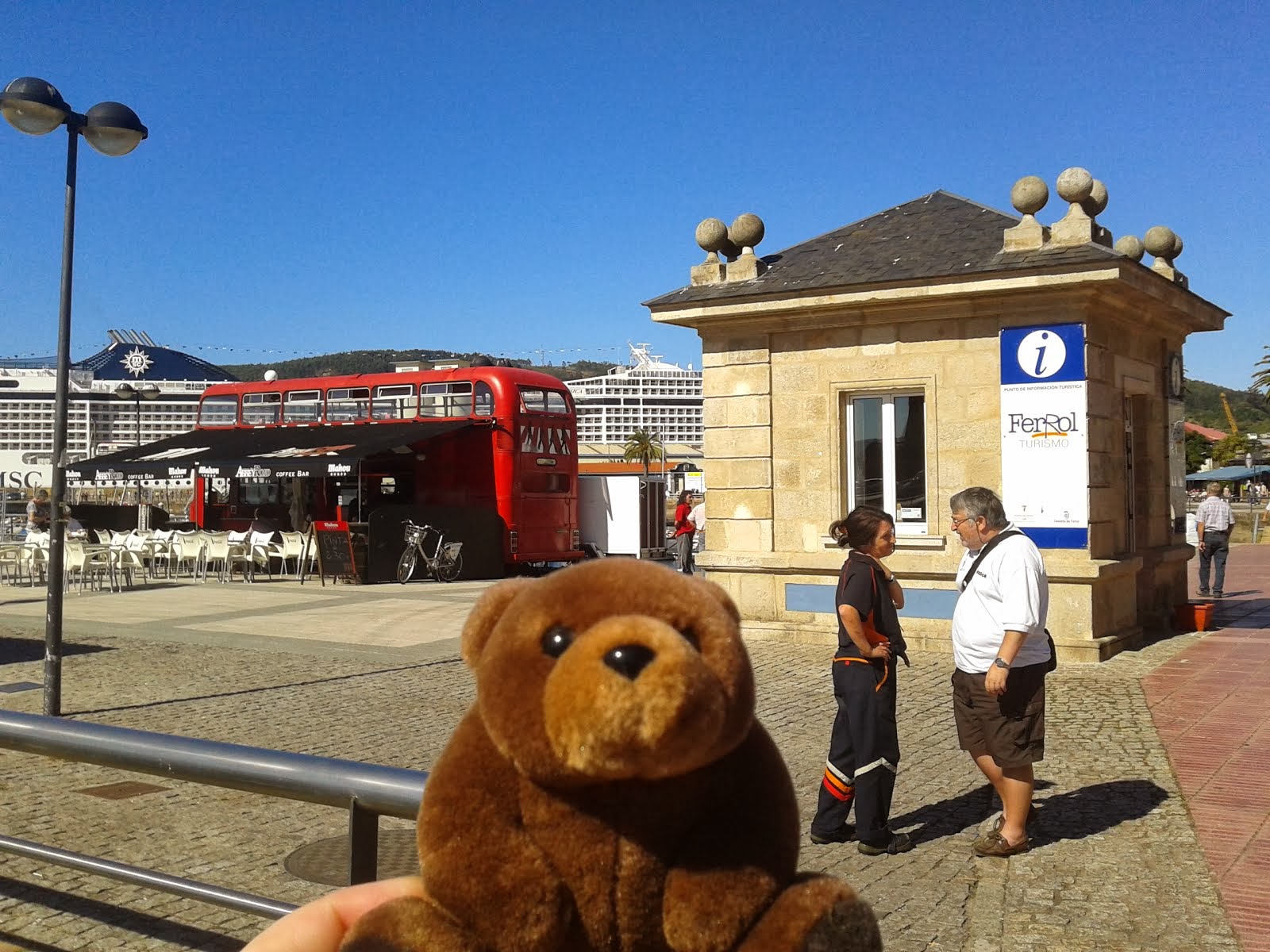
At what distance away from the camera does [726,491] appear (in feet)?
42.7

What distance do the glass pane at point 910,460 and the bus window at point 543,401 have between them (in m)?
12.0

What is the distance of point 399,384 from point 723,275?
39.3 feet

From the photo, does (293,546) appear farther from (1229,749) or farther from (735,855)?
(735,855)

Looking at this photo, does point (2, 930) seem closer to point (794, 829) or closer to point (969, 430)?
point (794, 829)

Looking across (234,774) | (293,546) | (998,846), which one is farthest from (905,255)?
(293,546)

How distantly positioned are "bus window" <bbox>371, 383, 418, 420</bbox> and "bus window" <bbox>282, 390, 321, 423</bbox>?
5.39 feet

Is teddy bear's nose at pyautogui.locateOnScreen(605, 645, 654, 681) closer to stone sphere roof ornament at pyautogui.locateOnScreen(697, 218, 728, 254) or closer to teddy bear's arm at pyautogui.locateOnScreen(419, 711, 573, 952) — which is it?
teddy bear's arm at pyautogui.locateOnScreen(419, 711, 573, 952)

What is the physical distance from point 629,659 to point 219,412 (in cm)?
2766

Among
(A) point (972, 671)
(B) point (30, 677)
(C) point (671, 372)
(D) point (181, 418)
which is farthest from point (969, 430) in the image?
(C) point (671, 372)

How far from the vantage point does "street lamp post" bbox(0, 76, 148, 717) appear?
8.61 meters

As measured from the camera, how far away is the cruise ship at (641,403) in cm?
16862

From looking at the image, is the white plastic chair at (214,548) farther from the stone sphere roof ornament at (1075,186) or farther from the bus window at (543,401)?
the stone sphere roof ornament at (1075,186)

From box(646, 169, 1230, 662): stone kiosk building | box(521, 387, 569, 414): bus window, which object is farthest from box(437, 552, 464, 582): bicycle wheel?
box(646, 169, 1230, 662): stone kiosk building

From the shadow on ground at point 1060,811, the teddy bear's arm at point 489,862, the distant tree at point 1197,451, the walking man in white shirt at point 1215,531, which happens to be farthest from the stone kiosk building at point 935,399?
the distant tree at point 1197,451
